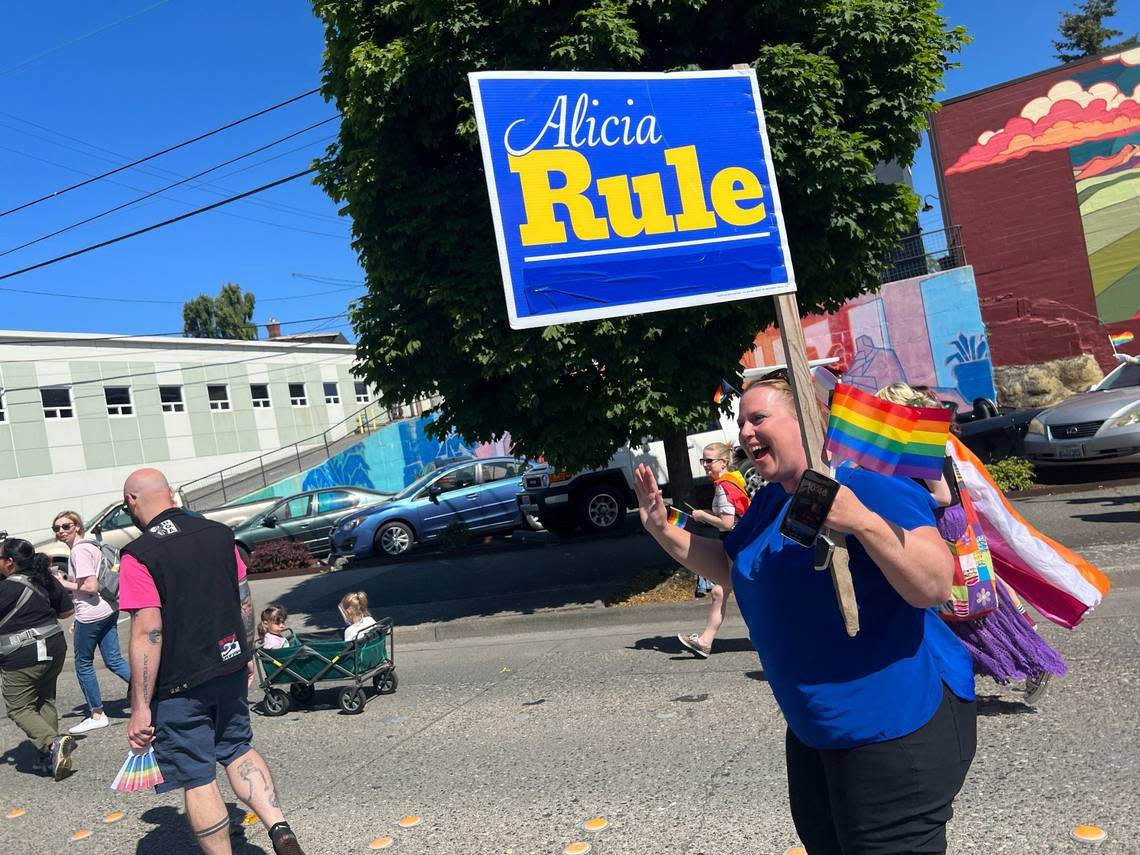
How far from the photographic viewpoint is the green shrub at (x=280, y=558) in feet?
56.0

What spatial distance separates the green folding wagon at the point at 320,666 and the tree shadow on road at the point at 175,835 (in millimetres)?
1852

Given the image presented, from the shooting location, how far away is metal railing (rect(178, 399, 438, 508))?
35062 millimetres

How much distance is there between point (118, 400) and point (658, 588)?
3090 centimetres

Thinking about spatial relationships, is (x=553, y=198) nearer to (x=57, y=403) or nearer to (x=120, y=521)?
(x=120, y=521)

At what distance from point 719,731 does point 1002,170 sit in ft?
63.8

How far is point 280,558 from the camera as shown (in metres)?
17.2

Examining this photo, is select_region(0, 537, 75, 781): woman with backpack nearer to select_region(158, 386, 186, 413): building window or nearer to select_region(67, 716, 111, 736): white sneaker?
select_region(67, 716, 111, 736): white sneaker

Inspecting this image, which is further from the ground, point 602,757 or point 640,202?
point 640,202

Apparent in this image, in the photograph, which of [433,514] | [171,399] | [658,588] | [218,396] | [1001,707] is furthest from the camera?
[218,396]

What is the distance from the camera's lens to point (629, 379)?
9.36m

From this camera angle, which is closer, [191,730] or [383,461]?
[191,730]

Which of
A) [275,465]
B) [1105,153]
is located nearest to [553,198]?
[1105,153]

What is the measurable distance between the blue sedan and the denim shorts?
39.9ft

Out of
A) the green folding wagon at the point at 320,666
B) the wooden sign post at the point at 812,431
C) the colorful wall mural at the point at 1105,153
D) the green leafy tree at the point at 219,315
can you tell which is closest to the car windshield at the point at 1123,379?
the colorful wall mural at the point at 1105,153
